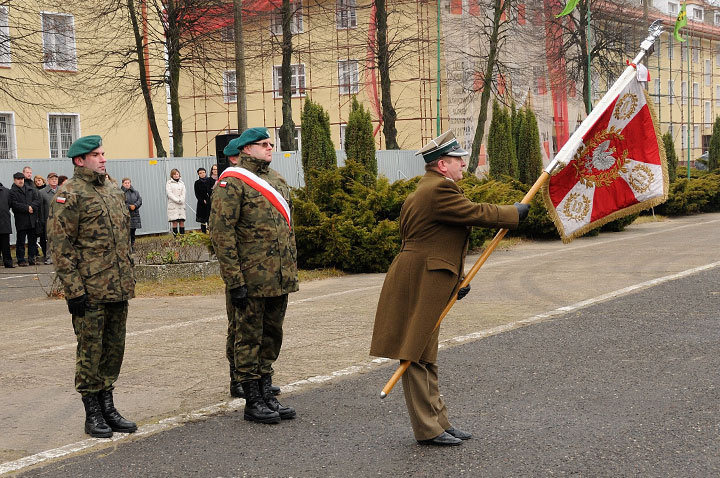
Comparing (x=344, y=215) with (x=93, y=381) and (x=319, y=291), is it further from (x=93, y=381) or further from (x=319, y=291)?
(x=93, y=381)

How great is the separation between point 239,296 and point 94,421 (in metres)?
1.24

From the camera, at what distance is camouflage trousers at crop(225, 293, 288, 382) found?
22.0ft

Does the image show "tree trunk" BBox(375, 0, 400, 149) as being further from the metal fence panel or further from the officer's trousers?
the officer's trousers

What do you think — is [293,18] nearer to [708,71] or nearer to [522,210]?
[522,210]

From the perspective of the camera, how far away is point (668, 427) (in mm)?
6008

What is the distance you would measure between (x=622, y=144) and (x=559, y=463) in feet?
Answer: 9.30

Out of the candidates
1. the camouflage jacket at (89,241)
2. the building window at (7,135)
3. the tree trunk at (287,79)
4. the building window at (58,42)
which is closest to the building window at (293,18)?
the tree trunk at (287,79)

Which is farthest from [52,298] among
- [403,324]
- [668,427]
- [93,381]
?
[668,427]

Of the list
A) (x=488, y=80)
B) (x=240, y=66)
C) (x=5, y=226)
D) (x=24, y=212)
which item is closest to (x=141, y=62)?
(x=240, y=66)

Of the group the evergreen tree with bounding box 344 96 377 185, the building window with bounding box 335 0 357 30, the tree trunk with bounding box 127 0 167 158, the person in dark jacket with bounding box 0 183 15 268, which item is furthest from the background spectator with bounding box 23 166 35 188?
the building window with bounding box 335 0 357 30

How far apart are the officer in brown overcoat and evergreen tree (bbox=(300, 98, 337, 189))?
40.8ft

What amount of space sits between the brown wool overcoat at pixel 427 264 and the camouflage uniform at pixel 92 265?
1796 mm

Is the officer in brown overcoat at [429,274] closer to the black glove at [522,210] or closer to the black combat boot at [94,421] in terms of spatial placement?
the black glove at [522,210]

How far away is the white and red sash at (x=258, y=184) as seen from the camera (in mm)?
6773
